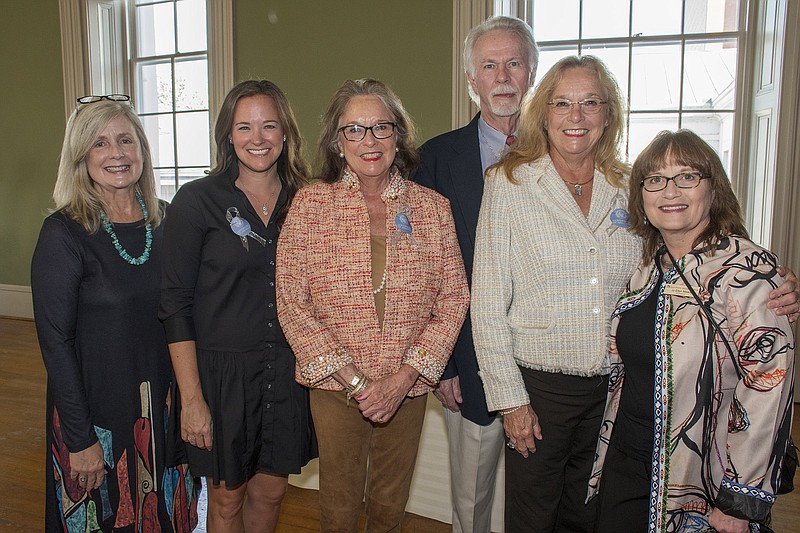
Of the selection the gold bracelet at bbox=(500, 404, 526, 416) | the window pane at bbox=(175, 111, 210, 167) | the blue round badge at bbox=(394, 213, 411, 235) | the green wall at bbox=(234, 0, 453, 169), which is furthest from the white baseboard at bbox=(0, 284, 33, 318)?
the gold bracelet at bbox=(500, 404, 526, 416)

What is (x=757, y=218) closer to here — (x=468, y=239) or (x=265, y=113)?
(x=468, y=239)

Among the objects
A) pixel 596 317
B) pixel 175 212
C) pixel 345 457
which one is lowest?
pixel 345 457

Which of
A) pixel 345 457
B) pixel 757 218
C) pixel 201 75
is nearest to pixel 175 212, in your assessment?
pixel 345 457

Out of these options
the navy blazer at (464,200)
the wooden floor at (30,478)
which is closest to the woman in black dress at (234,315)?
the navy blazer at (464,200)

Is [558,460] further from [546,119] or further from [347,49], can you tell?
[347,49]

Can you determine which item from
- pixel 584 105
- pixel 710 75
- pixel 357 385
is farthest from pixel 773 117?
pixel 357 385

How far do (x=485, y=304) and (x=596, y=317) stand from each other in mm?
310

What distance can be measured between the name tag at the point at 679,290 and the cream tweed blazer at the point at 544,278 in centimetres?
19

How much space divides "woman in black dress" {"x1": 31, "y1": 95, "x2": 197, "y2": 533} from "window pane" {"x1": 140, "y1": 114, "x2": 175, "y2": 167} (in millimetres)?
4780

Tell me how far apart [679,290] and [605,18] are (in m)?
3.60

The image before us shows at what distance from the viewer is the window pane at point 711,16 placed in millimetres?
4324

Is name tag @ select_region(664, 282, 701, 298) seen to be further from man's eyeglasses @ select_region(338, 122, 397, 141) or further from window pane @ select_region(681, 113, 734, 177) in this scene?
window pane @ select_region(681, 113, 734, 177)

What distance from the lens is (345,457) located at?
1.95 meters

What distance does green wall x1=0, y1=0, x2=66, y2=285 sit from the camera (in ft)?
21.7
